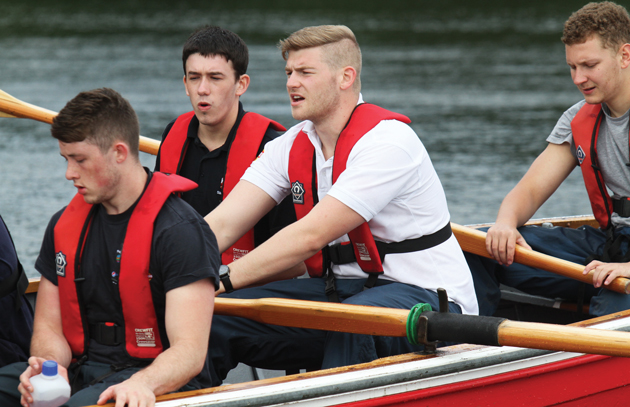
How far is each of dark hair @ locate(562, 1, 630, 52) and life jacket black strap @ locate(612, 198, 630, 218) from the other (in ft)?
2.45

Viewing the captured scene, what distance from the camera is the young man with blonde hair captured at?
366cm

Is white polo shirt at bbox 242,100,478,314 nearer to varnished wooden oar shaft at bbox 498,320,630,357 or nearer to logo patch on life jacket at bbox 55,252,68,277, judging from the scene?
varnished wooden oar shaft at bbox 498,320,630,357

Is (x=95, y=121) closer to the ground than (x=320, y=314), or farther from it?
farther from it

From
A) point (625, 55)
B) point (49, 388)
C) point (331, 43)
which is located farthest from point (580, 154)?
point (49, 388)

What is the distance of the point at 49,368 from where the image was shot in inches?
90.4

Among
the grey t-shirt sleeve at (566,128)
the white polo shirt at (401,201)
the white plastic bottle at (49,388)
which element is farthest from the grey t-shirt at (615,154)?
the white plastic bottle at (49,388)

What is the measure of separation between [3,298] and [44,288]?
0.22 meters

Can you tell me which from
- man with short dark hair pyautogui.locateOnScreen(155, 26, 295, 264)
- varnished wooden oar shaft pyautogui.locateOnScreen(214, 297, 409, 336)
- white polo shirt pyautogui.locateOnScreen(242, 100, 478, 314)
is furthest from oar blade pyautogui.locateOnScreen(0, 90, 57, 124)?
varnished wooden oar shaft pyautogui.locateOnScreen(214, 297, 409, 336)

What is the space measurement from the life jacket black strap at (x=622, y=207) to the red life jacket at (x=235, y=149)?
1.78 m

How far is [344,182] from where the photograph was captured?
121 inches

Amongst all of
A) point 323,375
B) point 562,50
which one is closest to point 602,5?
point 323,375

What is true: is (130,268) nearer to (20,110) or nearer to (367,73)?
(20,110)

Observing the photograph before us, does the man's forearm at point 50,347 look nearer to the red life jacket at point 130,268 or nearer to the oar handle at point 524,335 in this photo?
the red life jacket at point 130,268

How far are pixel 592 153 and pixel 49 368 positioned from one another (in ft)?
9.24
